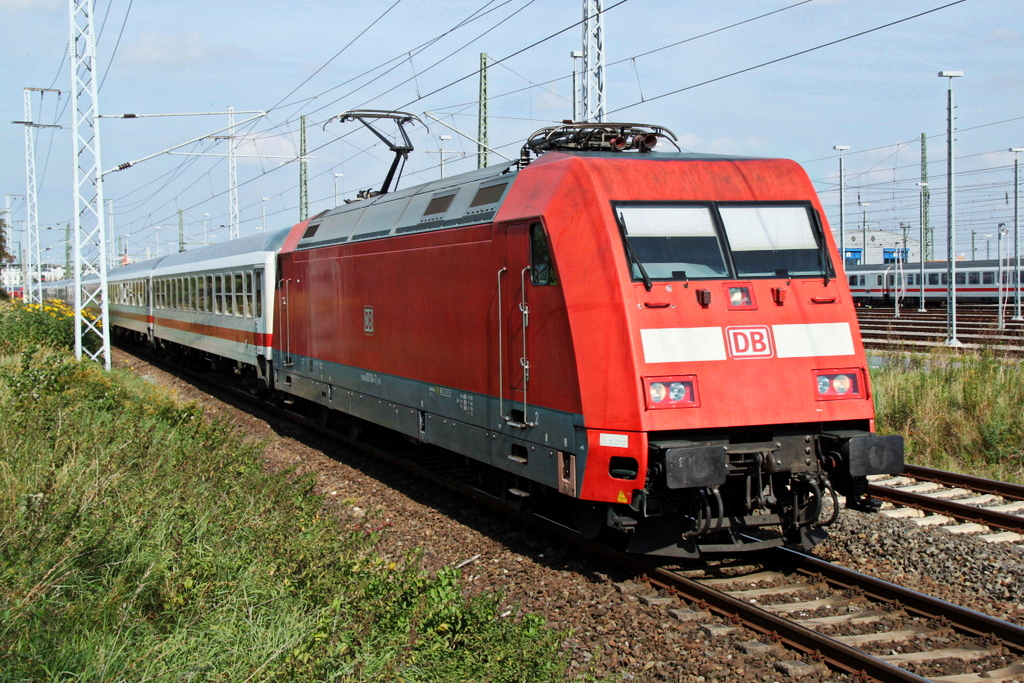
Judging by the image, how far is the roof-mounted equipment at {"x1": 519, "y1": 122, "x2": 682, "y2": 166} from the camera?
27.0ft

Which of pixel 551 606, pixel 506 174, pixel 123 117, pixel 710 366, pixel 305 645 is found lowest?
pixel 551 606

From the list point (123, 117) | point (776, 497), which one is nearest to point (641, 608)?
point (776, 497)

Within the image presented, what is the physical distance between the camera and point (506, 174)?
326 inches

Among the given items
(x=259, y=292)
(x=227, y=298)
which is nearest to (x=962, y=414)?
(x=259, y=292)

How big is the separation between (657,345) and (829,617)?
2.15 metres

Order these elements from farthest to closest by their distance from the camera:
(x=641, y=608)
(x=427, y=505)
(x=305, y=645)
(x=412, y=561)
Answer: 1. (x=427, y=505)
2. (x=412, y=561)
3. (x=641, y=608)
4. (x=305, y=645)

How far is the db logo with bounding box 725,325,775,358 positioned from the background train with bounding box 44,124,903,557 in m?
0.01

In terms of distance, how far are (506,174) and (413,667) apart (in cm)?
483

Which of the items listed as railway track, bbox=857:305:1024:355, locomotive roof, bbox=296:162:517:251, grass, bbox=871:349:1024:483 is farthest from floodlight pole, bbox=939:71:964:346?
locomotive roof, bbox=296:162:517:251

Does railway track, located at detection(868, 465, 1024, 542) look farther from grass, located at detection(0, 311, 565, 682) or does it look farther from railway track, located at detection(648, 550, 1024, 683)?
grass, located at detection(0, 311, 565, 682)

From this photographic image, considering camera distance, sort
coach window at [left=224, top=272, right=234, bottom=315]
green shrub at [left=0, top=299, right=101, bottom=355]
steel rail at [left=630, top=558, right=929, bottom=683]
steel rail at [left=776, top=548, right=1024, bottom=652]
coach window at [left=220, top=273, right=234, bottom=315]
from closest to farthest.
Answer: steel rail at [left=630, top=558, right=929, bottom=683], steel rail at [left=776, top=548, right=1024, bottom=652], coach window at [left=224, top=272, right=234, bottom=315], coach window at [left=220, top=273, right=234, bottom=315], green shrub at [left=0, top=299, right=101, bottom=355]

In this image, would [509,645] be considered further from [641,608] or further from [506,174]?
[506,174]

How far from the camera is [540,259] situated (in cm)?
729

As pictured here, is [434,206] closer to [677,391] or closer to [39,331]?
[677,391]
